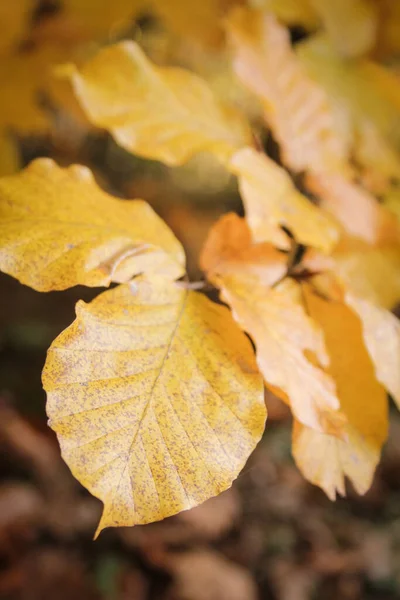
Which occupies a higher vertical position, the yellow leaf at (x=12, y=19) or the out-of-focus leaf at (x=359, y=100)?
the out-of-focus leaf at (x=359, y=100)

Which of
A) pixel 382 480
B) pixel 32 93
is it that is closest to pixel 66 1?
pixel 32 93

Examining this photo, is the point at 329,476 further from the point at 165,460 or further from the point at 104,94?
the point at 104,94

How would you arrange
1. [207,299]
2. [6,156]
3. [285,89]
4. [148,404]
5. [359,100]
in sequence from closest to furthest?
1. [148,404]
2. [207,299]
3. [285,89]
4. [359,100]
5. [6,156]

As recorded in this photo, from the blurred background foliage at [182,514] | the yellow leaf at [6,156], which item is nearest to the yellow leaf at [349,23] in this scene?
the blurred background foliage at [182,514]

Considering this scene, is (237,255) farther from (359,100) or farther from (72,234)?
(359,100)

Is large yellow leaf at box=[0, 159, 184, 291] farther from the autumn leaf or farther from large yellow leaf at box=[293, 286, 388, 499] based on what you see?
large yellow leaf at box=[293, 286, 388, 499]

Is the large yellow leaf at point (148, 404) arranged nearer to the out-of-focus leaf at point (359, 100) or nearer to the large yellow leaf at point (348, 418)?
the large yellow leaf at point (348, 418)

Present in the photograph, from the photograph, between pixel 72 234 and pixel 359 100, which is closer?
pixel 72 234

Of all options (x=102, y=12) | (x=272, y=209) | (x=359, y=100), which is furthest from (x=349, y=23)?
(x=272, y=209)
